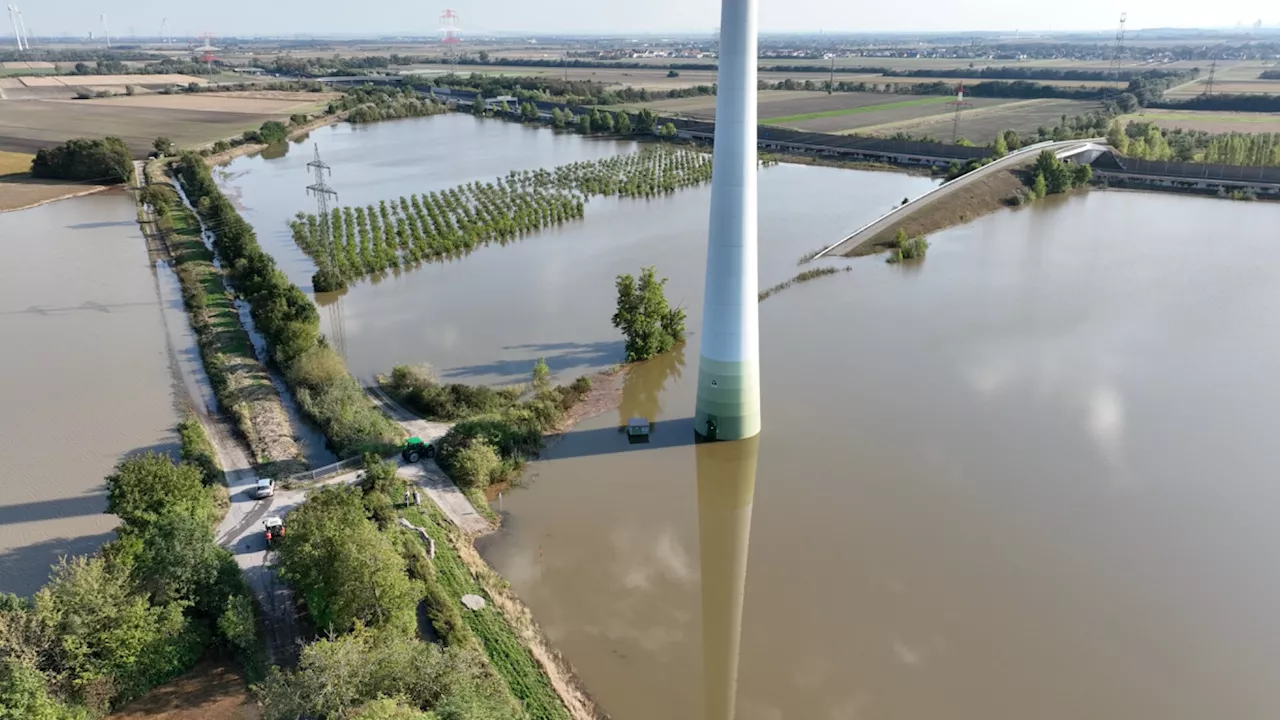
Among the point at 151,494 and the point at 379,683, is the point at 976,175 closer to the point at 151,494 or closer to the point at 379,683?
the point at 151,494

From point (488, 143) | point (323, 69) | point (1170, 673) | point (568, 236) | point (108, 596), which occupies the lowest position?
point (1170, 673)

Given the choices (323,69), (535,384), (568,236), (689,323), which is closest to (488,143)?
(568,236)

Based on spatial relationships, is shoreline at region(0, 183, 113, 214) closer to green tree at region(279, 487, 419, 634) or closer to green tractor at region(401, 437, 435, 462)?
green tractor at region(401, 437, 435, 462)

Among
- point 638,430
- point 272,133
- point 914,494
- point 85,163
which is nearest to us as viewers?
point 914,494

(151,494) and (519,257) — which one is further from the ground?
(519,257)

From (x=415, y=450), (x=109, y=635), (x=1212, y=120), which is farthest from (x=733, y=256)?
(x=1212, y=120)

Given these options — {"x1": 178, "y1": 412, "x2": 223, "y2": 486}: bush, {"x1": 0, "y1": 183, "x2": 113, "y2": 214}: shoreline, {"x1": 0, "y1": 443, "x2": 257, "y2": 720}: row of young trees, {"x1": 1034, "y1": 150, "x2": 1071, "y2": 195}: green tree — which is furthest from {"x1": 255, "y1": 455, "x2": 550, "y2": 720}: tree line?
{"x1": 1034, "y1": 150, "x2": 1071, "y2": 195}: green tree

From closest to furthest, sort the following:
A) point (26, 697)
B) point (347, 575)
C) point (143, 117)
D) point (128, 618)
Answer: point (26, 697) → point (128, 618) → point (347, 575) → point (143, 117)

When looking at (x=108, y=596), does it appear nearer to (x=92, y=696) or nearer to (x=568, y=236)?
(x=92, y=696)
